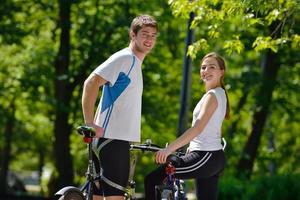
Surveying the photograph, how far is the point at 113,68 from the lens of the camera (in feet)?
17.7

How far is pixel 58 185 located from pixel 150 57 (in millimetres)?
4368

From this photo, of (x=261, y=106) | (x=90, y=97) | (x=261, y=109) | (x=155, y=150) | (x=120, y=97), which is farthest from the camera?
(x=261, y=109)

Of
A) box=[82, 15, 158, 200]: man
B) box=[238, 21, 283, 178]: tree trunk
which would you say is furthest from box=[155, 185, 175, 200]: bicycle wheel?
box=[238, 21, 283, 178]: tree trunk

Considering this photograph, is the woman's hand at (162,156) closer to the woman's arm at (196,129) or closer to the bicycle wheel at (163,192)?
the woman's arm at (196,129)

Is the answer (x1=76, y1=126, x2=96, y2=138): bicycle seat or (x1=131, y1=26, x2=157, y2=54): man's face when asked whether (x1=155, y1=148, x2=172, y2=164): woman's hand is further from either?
(x1=131, y1=26, x2=157, y2=54): man's face

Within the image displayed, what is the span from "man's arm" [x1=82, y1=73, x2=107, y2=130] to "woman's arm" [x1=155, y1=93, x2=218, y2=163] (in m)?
0.70

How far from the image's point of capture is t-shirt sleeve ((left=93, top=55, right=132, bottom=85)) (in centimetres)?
538

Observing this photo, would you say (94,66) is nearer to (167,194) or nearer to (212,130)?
(212,130)

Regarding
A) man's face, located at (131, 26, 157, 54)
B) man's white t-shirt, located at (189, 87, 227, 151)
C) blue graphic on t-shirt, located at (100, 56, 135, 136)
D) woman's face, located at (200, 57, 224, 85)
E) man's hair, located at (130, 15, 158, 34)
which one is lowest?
man's white t-shirt, located at (189, 87, 227, 151)

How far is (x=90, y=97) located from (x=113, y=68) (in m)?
0.28

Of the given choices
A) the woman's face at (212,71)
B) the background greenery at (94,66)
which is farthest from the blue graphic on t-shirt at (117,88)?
the background greenery at (94,66)

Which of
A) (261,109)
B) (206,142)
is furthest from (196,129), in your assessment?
(261,109)

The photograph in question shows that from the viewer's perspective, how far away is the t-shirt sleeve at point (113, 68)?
538 centimetres

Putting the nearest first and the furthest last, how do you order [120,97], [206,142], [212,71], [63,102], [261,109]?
[120,97], [206,142], [212,71], [261,109], [63,102]
